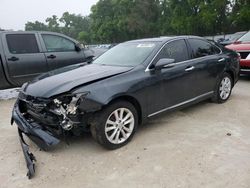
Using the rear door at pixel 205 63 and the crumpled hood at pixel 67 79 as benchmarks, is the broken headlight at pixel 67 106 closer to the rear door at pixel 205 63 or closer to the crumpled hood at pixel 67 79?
the crumpled hood at pixel 67 79

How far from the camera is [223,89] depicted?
5.73 metres

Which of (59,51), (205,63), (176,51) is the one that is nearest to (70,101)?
(176,51)

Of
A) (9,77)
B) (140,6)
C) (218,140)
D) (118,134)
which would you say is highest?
(140,6)

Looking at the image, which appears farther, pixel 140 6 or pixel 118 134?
pixel 140 6

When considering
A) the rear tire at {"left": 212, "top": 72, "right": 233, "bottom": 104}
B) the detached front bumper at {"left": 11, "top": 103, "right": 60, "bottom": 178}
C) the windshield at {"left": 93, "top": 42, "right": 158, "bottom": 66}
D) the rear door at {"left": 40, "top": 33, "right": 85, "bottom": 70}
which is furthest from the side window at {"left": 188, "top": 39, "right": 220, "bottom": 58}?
the rear door at {"left": 40, "top": 33, "right": 85, "bottom": 70}

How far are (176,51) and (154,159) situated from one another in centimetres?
207

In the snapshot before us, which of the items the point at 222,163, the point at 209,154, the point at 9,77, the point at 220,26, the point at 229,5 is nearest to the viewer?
the point at 222,163

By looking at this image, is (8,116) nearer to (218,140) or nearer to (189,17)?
(218,140)

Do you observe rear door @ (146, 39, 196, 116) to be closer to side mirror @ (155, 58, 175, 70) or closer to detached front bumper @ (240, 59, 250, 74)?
side mirror @ (155, 58, 175, 70)

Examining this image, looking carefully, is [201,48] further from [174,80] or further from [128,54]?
[128,54]

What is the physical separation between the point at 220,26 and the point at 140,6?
1911 cm

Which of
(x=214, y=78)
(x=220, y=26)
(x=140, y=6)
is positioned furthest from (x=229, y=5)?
(x=214, y=78)

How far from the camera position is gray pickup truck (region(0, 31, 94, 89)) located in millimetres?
6578

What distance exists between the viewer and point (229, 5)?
30141 mm
